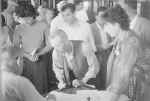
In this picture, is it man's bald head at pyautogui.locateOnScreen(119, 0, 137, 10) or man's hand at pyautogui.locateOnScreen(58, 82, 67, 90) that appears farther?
man's hand at pyautogui.locateOnScreen(58, 82, 67, 90)

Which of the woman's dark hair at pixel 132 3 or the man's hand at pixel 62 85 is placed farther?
the man's hand at pixel 62 85

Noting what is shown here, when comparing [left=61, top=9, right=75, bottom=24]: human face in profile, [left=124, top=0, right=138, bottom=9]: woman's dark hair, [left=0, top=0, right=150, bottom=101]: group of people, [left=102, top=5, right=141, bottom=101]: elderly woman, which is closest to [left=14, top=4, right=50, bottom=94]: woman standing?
[left=0, top=0, right=150, bottom=101]: group of people

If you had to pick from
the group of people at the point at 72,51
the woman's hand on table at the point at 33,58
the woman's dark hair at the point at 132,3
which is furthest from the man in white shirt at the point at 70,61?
the woman's dark hair at the point at 132,3

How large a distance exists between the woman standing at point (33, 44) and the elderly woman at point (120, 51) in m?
0.34

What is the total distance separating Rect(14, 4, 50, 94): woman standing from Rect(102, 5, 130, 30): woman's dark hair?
0.34 metres

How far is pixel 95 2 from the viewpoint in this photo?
5.35ft

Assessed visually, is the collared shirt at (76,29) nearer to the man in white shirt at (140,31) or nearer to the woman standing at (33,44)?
the woman standing at (33,44)

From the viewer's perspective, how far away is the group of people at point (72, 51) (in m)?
1.63

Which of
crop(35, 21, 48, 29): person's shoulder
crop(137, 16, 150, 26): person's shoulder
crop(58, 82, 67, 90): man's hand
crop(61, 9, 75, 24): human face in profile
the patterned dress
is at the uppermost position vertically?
crop(61, 9, 75, 24): human face in profile

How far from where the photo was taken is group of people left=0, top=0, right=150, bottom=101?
5.35 ft

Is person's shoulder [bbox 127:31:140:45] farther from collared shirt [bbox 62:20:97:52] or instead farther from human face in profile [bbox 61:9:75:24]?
human face in profile [bbox 61:9:75:24]

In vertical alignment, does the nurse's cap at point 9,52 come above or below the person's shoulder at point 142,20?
below

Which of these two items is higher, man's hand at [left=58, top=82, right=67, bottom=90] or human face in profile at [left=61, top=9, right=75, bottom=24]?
human face in profile at [left=61, top=9, right=75, bottom=24]

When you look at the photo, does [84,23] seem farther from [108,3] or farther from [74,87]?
[74,87]
